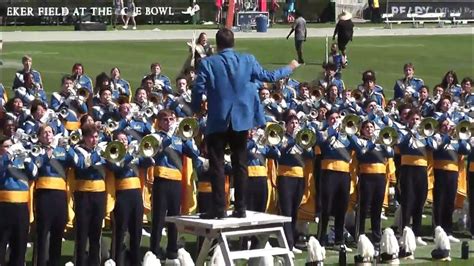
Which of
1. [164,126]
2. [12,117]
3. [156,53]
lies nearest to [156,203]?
[164,126]

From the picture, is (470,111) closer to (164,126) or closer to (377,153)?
(377,153)

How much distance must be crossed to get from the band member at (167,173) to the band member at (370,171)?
86.0 inches

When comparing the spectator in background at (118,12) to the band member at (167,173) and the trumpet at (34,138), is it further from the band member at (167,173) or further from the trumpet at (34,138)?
the trumpet at (34,138)

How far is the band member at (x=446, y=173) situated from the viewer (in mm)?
16469

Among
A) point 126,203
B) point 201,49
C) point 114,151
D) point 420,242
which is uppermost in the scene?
point 201,49

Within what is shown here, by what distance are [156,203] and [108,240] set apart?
981 millimetres

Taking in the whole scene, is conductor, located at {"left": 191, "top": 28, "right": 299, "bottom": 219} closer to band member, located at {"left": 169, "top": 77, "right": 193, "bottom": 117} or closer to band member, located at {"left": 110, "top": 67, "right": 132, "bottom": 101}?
band member, located at {"left": 169, "top": 77, "right": 193, "bottom": 117}

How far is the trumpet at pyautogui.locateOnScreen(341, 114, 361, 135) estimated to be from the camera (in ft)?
51.3

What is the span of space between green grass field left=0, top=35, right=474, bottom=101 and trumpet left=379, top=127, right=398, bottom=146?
12.4m

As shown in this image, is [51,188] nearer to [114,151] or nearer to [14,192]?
[14,192]

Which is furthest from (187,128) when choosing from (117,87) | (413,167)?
(117,87)

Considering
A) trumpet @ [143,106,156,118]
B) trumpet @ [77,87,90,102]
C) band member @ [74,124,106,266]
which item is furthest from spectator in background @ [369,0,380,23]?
band member @ [74,124,106,266]

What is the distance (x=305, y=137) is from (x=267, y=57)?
58.4ft

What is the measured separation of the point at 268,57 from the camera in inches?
1303
